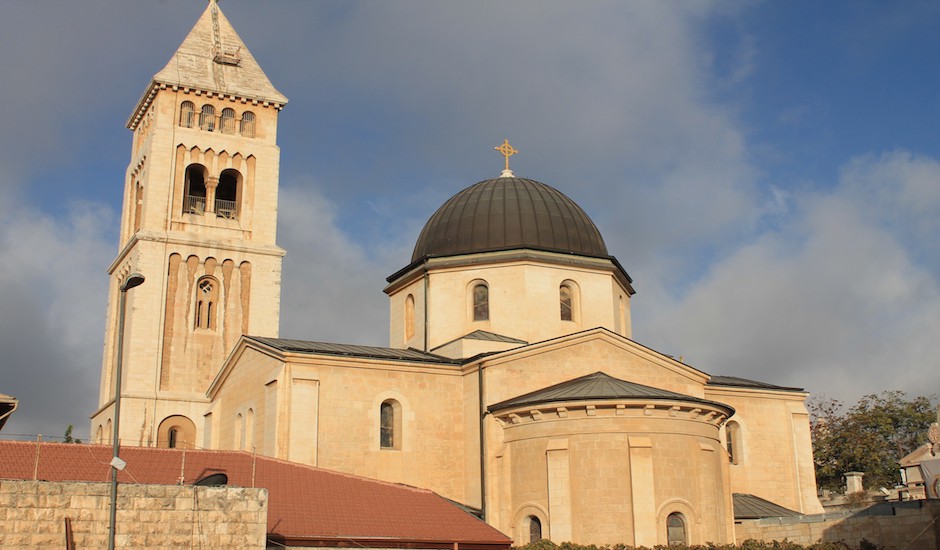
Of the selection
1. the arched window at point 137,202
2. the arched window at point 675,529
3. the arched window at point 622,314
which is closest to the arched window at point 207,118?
the arched window at point 137,202

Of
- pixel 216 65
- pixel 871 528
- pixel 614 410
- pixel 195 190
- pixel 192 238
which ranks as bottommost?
pixel 871 528

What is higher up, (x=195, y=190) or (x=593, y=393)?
(x=195, y=190)

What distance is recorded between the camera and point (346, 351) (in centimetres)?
2989

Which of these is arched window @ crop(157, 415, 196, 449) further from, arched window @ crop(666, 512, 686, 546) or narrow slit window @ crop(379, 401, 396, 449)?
arched window @ crop(666, 512, 686, 546)

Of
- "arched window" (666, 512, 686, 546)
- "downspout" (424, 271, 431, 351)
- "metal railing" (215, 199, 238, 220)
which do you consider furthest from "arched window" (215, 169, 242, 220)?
"arched window" (666, 512, 686, 546)

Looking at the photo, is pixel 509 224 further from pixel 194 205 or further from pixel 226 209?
Answer: pixel 194 205

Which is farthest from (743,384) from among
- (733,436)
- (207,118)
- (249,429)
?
(207,118)

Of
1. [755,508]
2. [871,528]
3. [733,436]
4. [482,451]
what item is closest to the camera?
[871,528]

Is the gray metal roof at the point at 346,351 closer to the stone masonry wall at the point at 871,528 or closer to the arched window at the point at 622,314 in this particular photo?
the arched window at the point at 622,314

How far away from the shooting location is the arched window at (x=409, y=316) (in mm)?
36406

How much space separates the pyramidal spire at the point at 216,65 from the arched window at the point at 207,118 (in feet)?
2.80

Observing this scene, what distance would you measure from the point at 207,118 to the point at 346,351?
18.8m

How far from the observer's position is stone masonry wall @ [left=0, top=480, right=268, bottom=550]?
15.9m

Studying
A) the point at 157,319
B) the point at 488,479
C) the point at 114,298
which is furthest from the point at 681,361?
the point at 114,298
